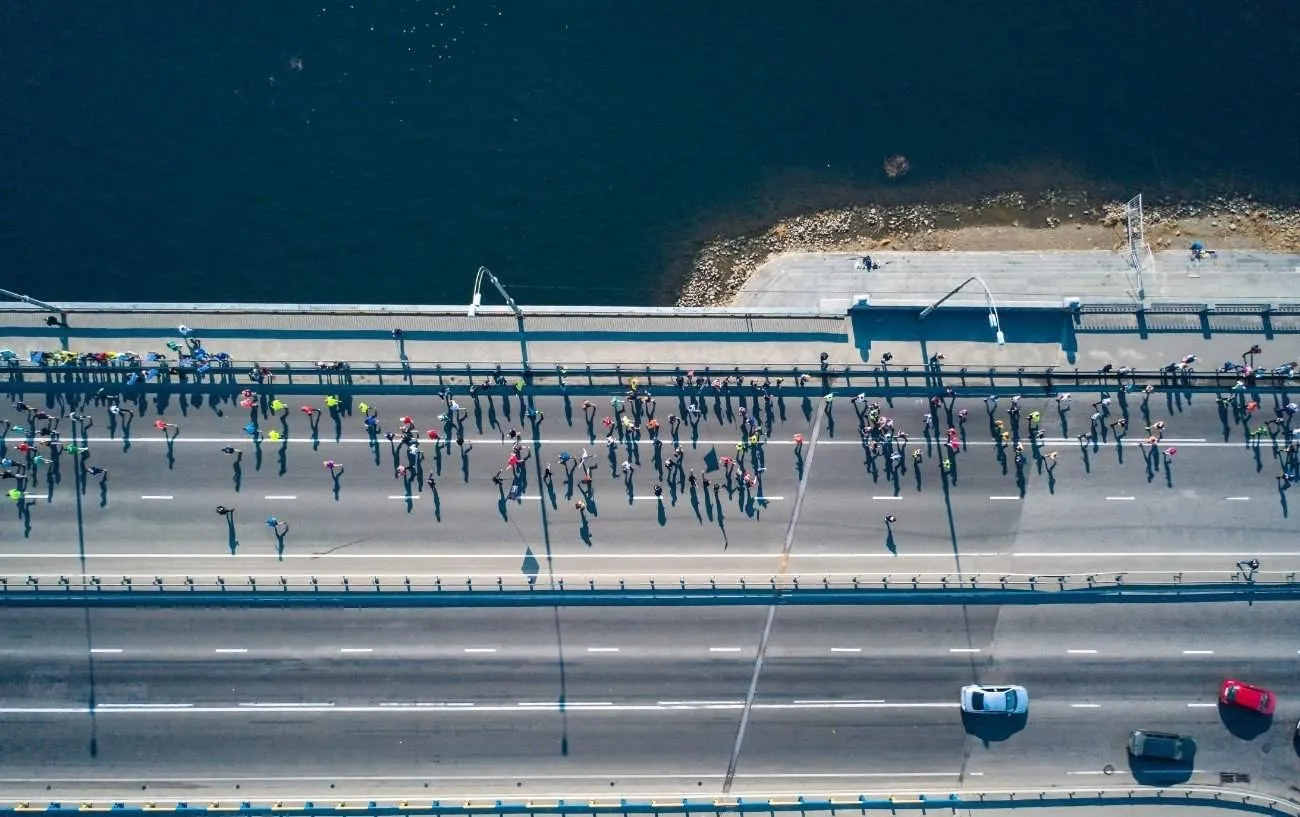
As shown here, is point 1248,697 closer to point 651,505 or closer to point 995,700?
point 995,700

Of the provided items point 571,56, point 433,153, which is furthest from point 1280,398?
point 433,153

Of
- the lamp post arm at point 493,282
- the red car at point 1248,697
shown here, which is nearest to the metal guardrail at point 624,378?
the lamp post arm at point 493,282

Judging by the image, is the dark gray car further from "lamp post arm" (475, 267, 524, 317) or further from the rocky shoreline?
"lamp post arm" (475, 267, 524, 317)

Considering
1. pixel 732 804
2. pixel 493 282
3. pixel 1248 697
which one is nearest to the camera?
pixel 732 804

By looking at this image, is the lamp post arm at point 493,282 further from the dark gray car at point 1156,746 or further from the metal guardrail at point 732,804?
the dark gray car at point 1156,746

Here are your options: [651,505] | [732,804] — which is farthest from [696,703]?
[651,505]

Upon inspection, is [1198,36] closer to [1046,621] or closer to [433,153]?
[1046,621]
